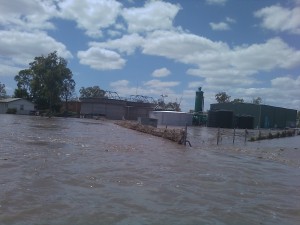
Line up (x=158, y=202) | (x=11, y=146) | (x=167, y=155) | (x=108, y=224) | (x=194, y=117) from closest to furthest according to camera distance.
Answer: (x=108, y=224) → (x=158, y=202) → (x=11, y=146) → (x=167, y=155) → (x=194, y=117)

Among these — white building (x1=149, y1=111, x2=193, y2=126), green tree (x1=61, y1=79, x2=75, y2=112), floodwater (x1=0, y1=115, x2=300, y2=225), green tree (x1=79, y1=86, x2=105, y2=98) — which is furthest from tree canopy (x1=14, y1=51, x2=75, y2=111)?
floodwater (x1=0, y1=115, x2=300, y2=225)

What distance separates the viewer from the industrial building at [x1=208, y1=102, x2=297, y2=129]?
256 ft

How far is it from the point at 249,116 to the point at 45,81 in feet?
141

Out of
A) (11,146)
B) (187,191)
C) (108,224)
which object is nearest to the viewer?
(108,224)

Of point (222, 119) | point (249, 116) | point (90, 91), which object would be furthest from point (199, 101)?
point (90, 91)

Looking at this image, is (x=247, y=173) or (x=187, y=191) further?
(x=247, y=173)

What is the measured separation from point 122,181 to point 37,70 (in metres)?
84.9

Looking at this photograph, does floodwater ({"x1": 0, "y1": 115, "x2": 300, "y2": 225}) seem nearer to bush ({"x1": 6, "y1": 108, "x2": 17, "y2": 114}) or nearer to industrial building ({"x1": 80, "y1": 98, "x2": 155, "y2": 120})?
bush ({"x1": 6, "y1": 108, "x2": 17, "y2": 114})

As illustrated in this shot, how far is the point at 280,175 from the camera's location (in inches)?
722

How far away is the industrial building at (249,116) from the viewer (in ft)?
256

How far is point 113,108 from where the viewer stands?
103375 mm

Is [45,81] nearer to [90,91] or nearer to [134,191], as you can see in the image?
[90,91]

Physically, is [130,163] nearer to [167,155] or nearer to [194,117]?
[167,155]

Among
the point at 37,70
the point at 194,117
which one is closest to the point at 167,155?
the point at 194,117
